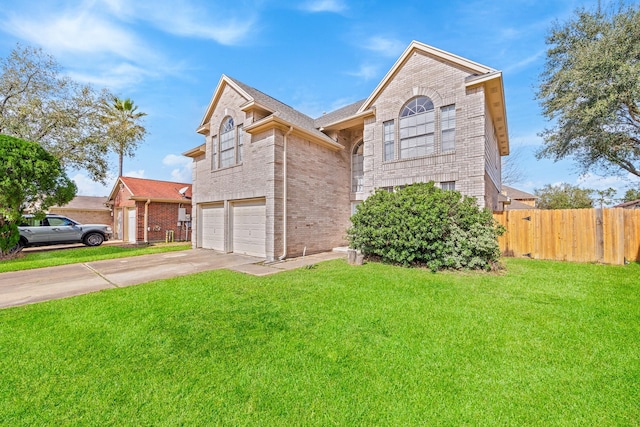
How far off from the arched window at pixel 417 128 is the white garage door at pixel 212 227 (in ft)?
28.6

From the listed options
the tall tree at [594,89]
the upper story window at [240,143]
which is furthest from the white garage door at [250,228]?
the tall tree at [594,89]

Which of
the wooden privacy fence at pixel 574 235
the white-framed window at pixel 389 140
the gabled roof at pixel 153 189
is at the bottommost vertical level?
the wooden privacy fence at pixel 574 235

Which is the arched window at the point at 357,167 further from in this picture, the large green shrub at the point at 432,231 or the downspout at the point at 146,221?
the downspout at the point at 146,221

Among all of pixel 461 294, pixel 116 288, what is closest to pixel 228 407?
pixel 461 294

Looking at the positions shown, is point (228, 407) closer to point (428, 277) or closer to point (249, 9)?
point (428, 277)

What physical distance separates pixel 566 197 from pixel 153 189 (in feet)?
142

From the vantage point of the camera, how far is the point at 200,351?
3338 mm

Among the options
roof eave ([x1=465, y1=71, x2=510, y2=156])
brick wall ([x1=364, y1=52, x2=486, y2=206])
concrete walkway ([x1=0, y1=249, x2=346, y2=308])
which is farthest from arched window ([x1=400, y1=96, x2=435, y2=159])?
concrete walkway ([x1=0, y1=249, x2=346, y2=308])

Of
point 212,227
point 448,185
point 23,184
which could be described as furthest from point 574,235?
point 23,184

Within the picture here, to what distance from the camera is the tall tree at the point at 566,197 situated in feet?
103

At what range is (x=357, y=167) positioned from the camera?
13227 mm

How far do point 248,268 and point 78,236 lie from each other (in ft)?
42.6

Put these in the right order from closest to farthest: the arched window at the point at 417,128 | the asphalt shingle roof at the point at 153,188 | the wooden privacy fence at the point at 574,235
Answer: the wooden privacy fence at the point at 574,235, the arched window at the point at 417,128, the asphalt shingle roof at the point at 153,188

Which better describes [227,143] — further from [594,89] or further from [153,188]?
[594,89]
